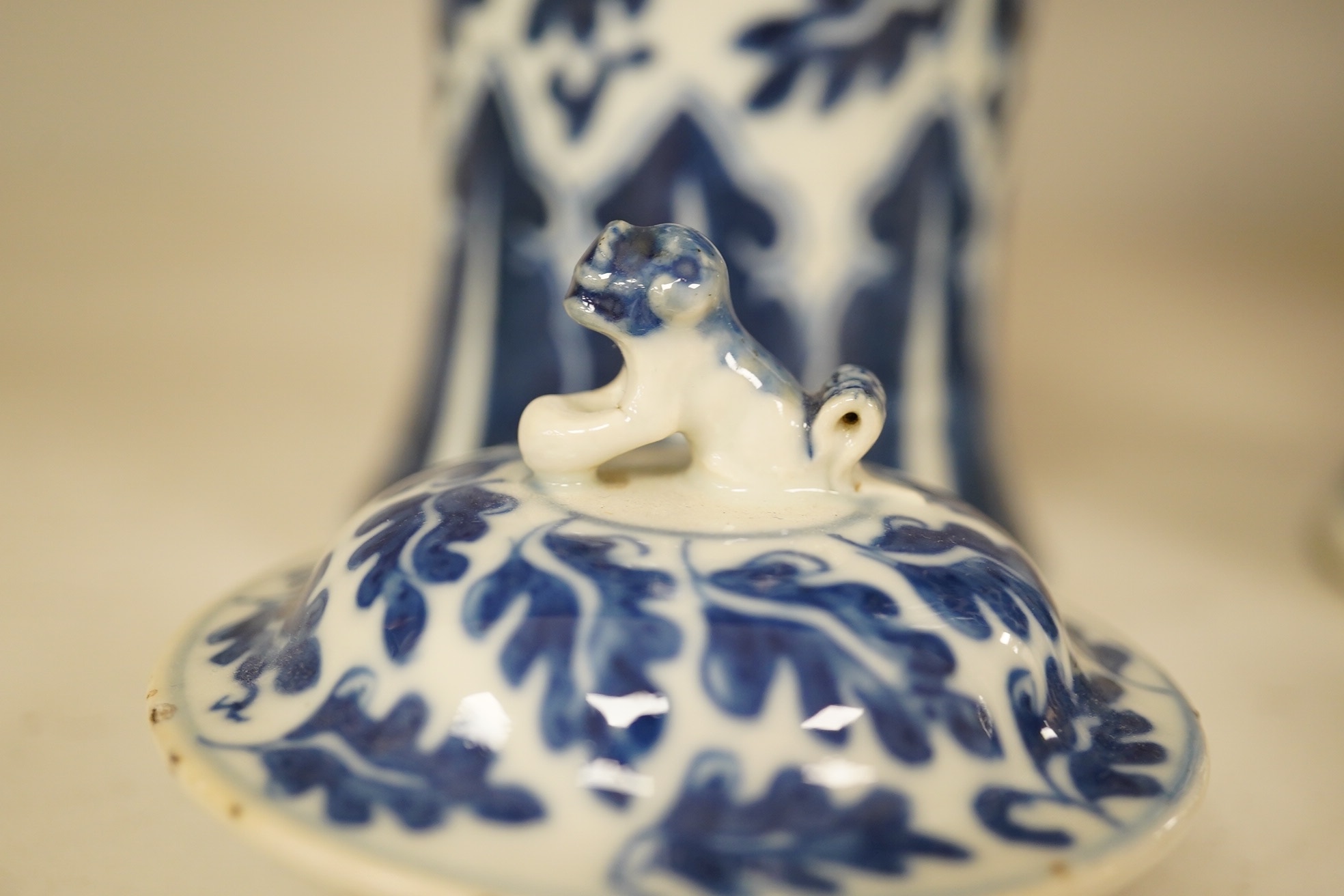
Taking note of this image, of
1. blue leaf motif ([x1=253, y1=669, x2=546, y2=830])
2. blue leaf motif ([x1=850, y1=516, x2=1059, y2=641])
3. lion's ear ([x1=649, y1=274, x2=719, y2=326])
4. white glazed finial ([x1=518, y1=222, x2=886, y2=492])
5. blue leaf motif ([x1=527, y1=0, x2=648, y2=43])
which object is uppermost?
blue leaf motif ([x1=527, y1=0, x2=648, y2=43])

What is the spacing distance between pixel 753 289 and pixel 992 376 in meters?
0.19

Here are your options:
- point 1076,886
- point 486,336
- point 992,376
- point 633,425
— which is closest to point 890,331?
point 992,376

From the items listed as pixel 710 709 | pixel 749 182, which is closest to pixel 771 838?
pixel 710 709

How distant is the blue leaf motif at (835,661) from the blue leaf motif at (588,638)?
2cm

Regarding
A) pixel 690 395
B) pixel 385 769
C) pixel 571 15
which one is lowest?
pixel 385 769

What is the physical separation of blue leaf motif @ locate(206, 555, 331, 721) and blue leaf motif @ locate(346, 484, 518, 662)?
0.03 metres

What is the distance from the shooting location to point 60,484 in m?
1.04

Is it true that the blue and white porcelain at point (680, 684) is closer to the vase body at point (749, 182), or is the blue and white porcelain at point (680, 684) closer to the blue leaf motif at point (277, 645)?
the blue leaf motif at point (277, 645)

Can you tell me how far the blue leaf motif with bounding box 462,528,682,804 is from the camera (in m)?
0.53

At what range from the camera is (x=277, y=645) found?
63 cm

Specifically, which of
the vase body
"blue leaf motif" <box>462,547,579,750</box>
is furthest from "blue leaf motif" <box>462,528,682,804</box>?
the vase body

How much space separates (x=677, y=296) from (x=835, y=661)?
0.17 metres

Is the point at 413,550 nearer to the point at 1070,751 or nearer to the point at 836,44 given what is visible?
the point at 1070,751

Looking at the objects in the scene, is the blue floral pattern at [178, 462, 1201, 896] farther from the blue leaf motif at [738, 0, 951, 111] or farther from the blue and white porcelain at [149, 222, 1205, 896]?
the blue leaf motif at [738, 0, 951, 111]
